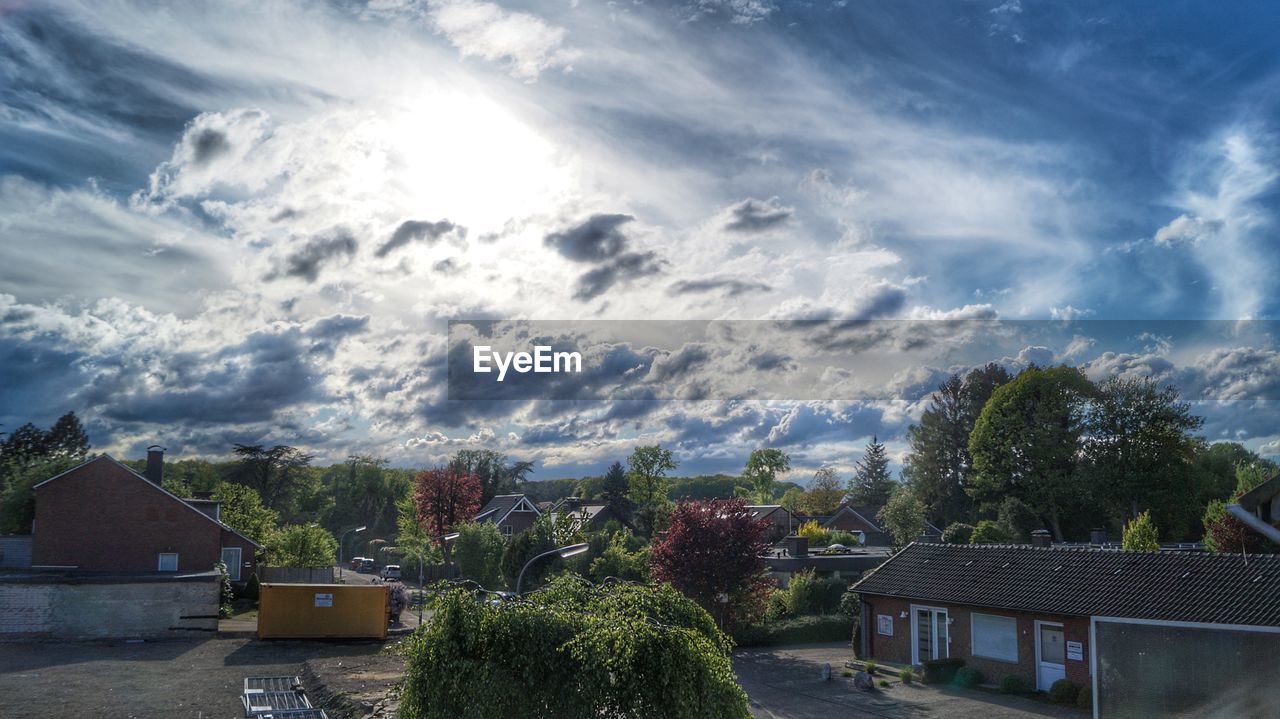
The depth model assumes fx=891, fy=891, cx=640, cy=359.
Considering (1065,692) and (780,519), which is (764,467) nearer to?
(780,519)

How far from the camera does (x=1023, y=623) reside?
2608 cm

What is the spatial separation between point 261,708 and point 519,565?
2735cm

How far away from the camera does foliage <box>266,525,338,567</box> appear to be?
50188mm

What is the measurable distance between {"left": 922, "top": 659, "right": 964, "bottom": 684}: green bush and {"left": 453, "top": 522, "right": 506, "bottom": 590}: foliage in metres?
31.3

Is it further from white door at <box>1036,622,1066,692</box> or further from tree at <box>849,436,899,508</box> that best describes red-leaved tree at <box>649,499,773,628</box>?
tree at <box>849,436,899,508</box>

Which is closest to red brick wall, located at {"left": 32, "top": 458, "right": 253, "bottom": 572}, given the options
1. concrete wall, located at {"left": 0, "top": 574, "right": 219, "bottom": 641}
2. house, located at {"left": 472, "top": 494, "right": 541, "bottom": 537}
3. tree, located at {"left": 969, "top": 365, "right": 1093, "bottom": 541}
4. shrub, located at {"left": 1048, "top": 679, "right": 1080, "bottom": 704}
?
concrete wall, located at {"left": 0, "top": 574, "right": 219, "bottom": 641}

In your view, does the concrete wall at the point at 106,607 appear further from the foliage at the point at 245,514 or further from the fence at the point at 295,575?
the foliage at the point at 245,514

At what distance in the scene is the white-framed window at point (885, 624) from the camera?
31.0 m

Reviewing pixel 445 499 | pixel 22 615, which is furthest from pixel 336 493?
pixel 22 615

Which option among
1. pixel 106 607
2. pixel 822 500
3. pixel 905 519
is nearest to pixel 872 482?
pixel 822 500

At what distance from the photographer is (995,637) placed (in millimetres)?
27016

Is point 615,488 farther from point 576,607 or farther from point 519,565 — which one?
point 576,607

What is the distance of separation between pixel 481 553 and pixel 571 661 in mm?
45683

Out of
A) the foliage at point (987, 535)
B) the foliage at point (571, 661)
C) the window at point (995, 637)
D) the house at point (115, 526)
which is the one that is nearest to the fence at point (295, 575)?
the house at point (115, 526)
